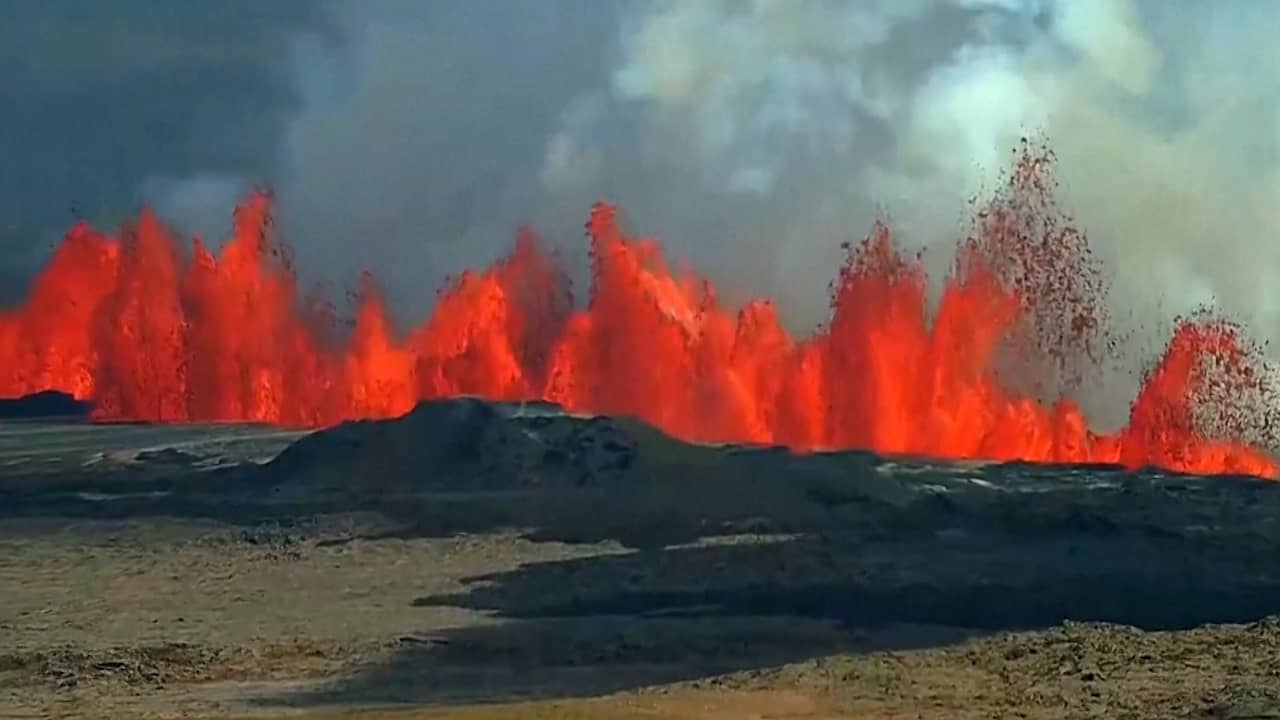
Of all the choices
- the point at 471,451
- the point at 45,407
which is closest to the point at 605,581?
the point at 471,451

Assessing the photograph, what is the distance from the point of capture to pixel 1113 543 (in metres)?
84.6

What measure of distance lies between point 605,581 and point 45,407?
121865mm

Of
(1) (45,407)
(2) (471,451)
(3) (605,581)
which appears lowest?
(3) (605,581)

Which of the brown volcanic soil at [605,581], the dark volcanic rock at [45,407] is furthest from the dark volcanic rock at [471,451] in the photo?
the dark volcanic rock at [45,407]

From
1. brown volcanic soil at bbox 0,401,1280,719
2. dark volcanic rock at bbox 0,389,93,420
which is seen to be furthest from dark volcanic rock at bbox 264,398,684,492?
dark volcanic rock at bbox 0,389,93,420

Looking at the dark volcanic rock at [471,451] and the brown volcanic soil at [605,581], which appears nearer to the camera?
the brown volcanic soil at [605,581]

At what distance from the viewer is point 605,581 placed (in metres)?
→ 77.2

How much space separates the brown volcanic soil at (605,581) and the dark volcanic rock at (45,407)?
58.4 m

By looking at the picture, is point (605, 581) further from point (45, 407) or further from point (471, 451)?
point (45, 407)

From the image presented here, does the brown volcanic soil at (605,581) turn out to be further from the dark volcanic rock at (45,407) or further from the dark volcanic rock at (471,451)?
the dark volcanic rock at (45,407)

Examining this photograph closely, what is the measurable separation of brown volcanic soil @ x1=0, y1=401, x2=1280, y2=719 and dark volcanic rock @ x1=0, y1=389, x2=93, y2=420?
2301 inches

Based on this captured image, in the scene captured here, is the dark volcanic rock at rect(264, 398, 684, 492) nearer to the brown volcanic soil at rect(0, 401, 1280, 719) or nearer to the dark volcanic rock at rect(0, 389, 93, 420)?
the brown volcanic soil at rect(0, 401, 1280, 719)

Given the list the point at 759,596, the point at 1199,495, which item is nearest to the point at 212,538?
the point at 759,596

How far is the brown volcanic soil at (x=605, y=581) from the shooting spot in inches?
2125
